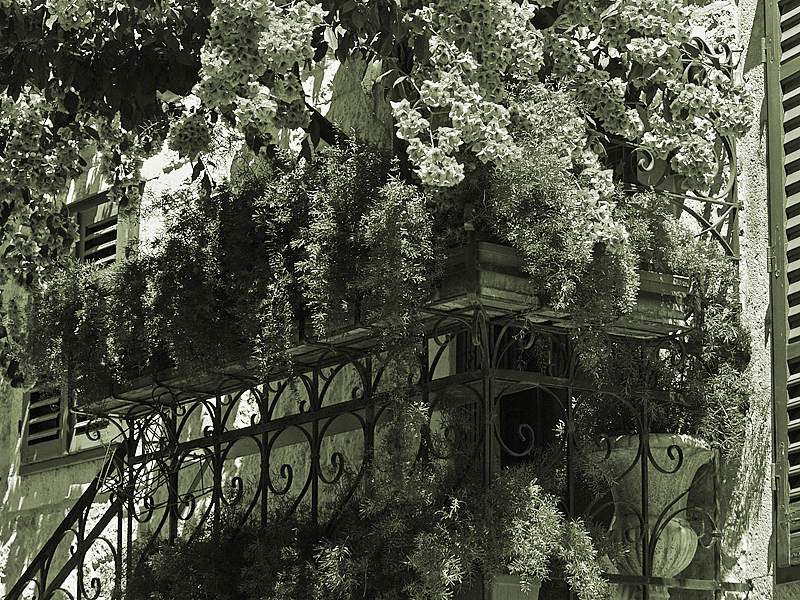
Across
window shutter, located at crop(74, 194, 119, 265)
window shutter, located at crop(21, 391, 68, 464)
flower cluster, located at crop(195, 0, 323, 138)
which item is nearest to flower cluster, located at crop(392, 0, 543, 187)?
flower cluster, located at crop(195, 0, 323, 138)

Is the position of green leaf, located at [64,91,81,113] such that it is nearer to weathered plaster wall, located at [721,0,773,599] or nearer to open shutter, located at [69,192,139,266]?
open shutter, located at [69,192,139,266]

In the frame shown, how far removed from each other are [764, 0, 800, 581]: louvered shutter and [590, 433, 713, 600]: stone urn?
30 cm

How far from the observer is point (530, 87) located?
179 inches

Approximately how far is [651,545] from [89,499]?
2893mm

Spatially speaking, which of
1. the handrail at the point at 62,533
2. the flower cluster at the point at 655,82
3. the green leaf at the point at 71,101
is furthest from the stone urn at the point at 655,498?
the green leaf at the point at 71,101

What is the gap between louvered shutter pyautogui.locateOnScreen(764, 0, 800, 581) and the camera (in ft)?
15.2

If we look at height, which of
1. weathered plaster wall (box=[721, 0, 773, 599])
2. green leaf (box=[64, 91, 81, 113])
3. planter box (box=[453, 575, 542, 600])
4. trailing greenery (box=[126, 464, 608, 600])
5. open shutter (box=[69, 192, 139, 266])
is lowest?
planter box (box=[453, 575, 542, 600])

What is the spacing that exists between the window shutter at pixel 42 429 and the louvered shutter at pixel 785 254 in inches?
171

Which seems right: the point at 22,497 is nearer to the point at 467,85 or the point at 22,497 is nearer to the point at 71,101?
the point at 71,101

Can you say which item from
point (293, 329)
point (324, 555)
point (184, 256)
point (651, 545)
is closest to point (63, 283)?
point (184, 256)

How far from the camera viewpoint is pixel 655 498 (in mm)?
4898

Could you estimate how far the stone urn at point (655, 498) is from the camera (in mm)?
4781

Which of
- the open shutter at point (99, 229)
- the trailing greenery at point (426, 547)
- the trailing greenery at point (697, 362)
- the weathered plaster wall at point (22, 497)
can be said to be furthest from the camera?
the open shutter at point (99, 229)

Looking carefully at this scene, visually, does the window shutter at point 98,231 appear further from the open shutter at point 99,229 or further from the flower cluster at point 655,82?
the flower cluster at point 655,82
